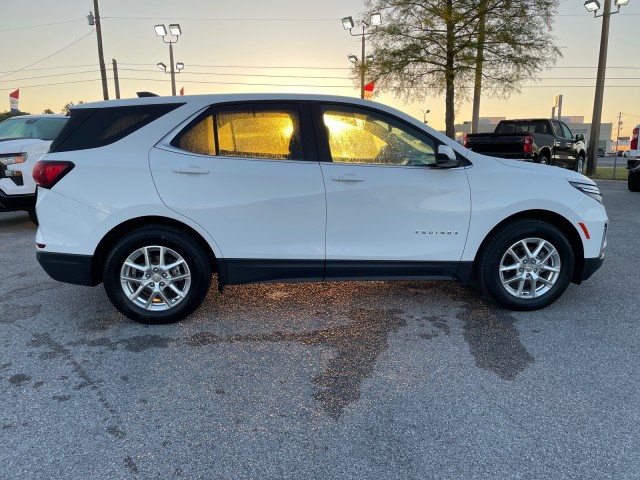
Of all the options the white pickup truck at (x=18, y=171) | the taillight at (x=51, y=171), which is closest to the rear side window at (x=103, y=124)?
the taillight at (x=51, y=171)

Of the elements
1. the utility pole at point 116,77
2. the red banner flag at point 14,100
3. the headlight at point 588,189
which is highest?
the utility pole at point 116,77

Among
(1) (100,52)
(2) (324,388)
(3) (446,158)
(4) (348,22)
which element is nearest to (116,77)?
(1) (100,52)

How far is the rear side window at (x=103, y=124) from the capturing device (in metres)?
3.54

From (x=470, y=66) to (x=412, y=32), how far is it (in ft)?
7.92

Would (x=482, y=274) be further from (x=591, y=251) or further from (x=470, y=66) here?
(x=470, y=66)

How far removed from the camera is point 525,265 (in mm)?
3848

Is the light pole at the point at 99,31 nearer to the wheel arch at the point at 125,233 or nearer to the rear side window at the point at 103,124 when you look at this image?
the rear side window at the point at 103,124

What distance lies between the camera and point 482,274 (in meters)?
3.83

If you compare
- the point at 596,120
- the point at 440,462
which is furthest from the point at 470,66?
the point at 440,462

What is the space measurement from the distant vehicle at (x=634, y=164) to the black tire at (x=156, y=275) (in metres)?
12.8

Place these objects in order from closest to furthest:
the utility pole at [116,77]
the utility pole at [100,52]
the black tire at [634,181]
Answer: the black tire at [634,181] → the utility pole at [100,52] → the utility pole at [116,77]

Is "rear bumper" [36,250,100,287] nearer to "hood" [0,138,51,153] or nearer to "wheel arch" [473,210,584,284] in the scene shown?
"wheel arch" [473,210,584,284]

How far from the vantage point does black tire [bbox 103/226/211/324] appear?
139 inches

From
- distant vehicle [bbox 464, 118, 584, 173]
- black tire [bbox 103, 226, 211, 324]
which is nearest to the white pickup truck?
black tire [bbox 103, 226, 211, 324]
